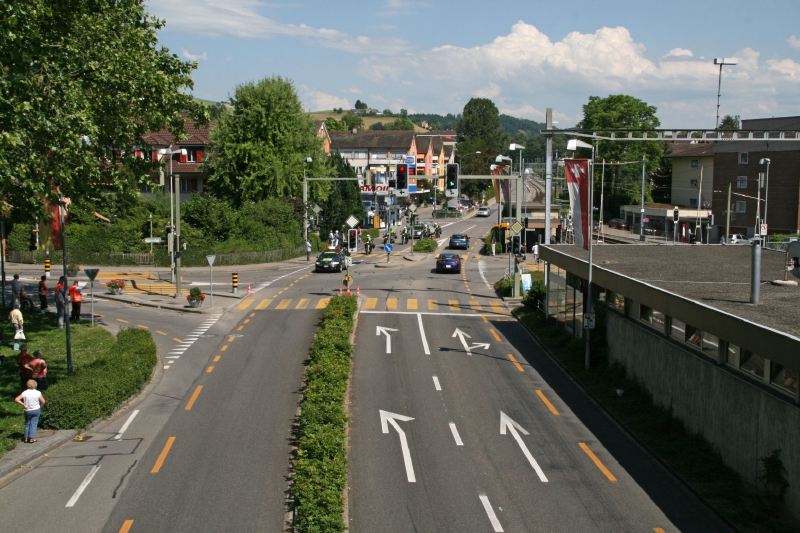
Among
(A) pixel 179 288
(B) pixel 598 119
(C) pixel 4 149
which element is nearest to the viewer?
(C) pixel 4 149

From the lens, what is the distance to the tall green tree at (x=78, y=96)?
2183 cm

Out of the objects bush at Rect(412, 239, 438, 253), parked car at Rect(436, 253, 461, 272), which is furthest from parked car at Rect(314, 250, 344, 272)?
bush at Rect(412, 239, 438, 253)

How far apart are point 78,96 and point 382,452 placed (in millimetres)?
14769

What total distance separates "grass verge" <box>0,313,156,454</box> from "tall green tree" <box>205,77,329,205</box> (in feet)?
134

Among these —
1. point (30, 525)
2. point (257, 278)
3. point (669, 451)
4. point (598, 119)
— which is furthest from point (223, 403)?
point (598, 119)

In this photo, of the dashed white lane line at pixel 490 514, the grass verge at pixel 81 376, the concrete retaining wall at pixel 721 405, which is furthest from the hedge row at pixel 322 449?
the concrete retaining wall at pixel 721 405

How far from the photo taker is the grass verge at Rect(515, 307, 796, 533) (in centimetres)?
1591

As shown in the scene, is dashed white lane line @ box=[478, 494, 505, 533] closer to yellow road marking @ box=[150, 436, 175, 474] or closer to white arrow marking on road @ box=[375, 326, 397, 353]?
yellow road marking @ box=[150, 436, 175, 474]

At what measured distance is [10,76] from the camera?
2259cm

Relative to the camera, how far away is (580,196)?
95.7 ft

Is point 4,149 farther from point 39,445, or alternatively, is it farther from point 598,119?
point 598,119

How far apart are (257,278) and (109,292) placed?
38.8 feet

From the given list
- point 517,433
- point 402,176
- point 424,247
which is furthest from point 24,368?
point 424,247

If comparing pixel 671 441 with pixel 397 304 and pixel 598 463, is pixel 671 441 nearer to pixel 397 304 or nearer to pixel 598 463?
pixel 598 463
